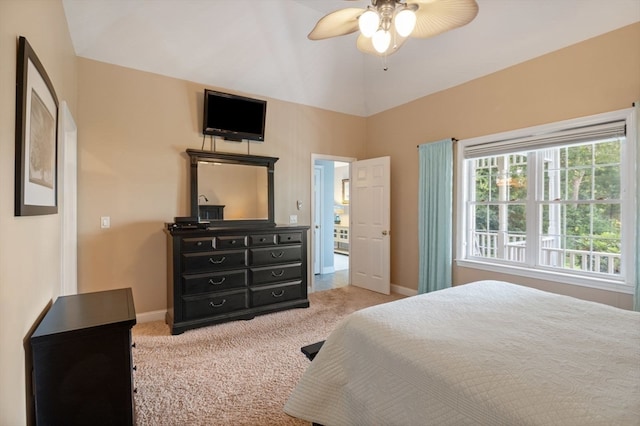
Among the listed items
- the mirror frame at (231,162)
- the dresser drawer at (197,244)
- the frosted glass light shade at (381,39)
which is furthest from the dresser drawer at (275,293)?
the frosted glass light shade at (381,39)

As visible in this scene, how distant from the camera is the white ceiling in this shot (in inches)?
113

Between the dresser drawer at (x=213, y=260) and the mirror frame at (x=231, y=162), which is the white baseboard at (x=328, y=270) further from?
the dresser drawer at (x=213, y=260)

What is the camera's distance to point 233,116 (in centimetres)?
385

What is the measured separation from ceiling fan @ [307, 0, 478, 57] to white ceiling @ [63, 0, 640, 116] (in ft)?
5.13

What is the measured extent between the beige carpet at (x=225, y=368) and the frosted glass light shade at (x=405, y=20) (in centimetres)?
244

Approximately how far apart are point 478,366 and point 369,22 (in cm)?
186

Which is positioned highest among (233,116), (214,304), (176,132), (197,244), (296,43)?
(296,43)

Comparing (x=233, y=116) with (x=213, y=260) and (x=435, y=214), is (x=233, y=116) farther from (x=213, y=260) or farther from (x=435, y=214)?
(x=435, y=214)

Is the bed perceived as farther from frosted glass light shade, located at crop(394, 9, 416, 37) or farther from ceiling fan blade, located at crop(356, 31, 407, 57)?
ceiling fan blade, located at crop(356, 31, 407, 57)

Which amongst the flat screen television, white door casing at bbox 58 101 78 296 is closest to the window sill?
the flat screen television

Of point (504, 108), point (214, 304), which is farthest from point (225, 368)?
point (504, 108)

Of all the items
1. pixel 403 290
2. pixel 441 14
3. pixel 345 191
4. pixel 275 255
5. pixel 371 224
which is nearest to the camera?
pixel 441 14

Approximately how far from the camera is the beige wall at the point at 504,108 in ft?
8.90

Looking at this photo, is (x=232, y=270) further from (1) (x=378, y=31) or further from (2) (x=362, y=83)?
(2) (x=362, y=83)
